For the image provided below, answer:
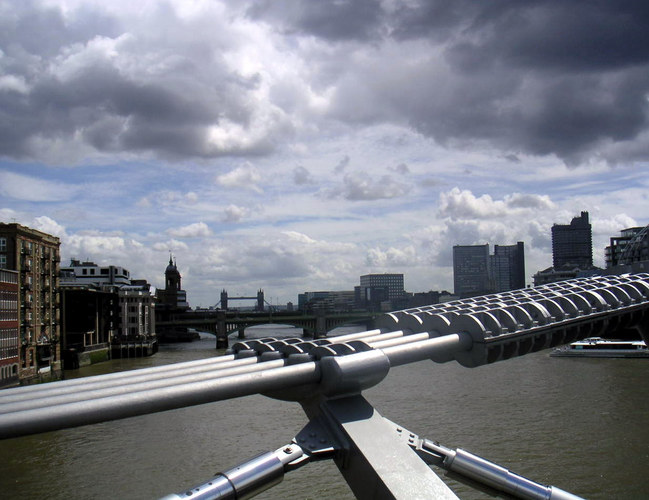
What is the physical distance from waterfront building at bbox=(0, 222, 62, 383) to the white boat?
34.5 metres

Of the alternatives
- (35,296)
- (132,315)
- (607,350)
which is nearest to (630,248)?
(607,350)

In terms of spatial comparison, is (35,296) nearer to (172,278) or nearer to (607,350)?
(607,350)

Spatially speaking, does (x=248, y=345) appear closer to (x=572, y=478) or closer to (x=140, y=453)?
(x=572, y=478)

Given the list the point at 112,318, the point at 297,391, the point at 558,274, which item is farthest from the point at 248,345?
the point at 558,274

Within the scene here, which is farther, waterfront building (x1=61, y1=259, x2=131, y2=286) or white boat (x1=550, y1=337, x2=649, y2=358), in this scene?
waterfront building (x1=61, y1=259, x2=131, y2=286)

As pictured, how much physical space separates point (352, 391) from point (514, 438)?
1358cm

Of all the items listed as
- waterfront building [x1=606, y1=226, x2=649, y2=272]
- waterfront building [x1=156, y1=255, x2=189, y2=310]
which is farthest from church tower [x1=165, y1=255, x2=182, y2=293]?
waterfront building [x1=606, y1=226, x2=649, y2=272]

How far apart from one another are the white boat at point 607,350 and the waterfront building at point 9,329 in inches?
1365

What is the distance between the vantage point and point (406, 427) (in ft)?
70.7

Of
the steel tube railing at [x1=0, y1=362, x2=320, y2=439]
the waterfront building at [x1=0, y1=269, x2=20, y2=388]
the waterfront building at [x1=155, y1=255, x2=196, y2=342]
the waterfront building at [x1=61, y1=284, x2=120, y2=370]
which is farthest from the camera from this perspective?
the waterfront building at [x1=155, y1=255, x2=196, y2=342]

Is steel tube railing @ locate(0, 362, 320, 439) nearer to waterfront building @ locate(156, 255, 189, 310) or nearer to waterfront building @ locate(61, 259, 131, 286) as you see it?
waterfront building @ locate(61, 259, 131, 286)

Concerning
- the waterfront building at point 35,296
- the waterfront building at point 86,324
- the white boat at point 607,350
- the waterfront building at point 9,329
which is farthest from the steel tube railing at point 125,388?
the waterfront building at point 86,324

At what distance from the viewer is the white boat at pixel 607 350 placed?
4503 cm

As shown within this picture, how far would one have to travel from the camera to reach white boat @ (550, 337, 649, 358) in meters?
45.0
